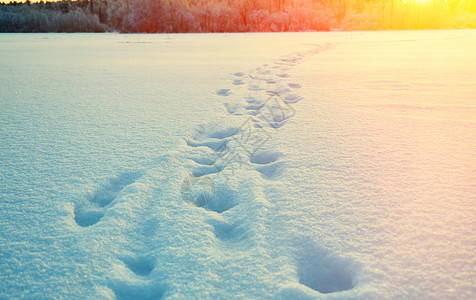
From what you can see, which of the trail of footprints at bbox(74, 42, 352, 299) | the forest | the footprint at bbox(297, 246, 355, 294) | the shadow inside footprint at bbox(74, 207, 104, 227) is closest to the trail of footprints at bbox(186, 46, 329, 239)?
the trail of footprints at bbox(74, 42, 352, 299)

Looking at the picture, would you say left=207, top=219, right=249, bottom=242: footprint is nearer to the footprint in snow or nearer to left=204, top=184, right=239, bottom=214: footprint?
left=204, top=184, right=239, bottom=214: footprint

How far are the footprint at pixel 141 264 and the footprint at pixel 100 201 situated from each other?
239mm

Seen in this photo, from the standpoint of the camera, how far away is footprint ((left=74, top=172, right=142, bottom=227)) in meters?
0.97

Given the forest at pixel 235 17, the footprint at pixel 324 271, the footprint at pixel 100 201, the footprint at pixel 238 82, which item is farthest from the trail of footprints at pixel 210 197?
the forest at pixel 235 17

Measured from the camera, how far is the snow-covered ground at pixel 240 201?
0.70m

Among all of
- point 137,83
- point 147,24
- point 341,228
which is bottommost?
point 341,228

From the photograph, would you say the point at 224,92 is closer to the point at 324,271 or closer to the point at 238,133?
the point at 238,133

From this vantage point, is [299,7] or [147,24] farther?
[299,7]

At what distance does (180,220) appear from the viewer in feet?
3.09

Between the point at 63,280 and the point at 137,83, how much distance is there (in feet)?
9.27

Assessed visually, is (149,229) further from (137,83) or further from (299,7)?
(299,7)

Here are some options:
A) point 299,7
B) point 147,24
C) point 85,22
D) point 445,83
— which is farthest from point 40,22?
point 445,83

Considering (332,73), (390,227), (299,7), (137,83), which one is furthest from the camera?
(299,7)

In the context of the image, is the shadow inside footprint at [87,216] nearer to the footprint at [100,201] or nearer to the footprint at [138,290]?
the footprint at [100,201]
